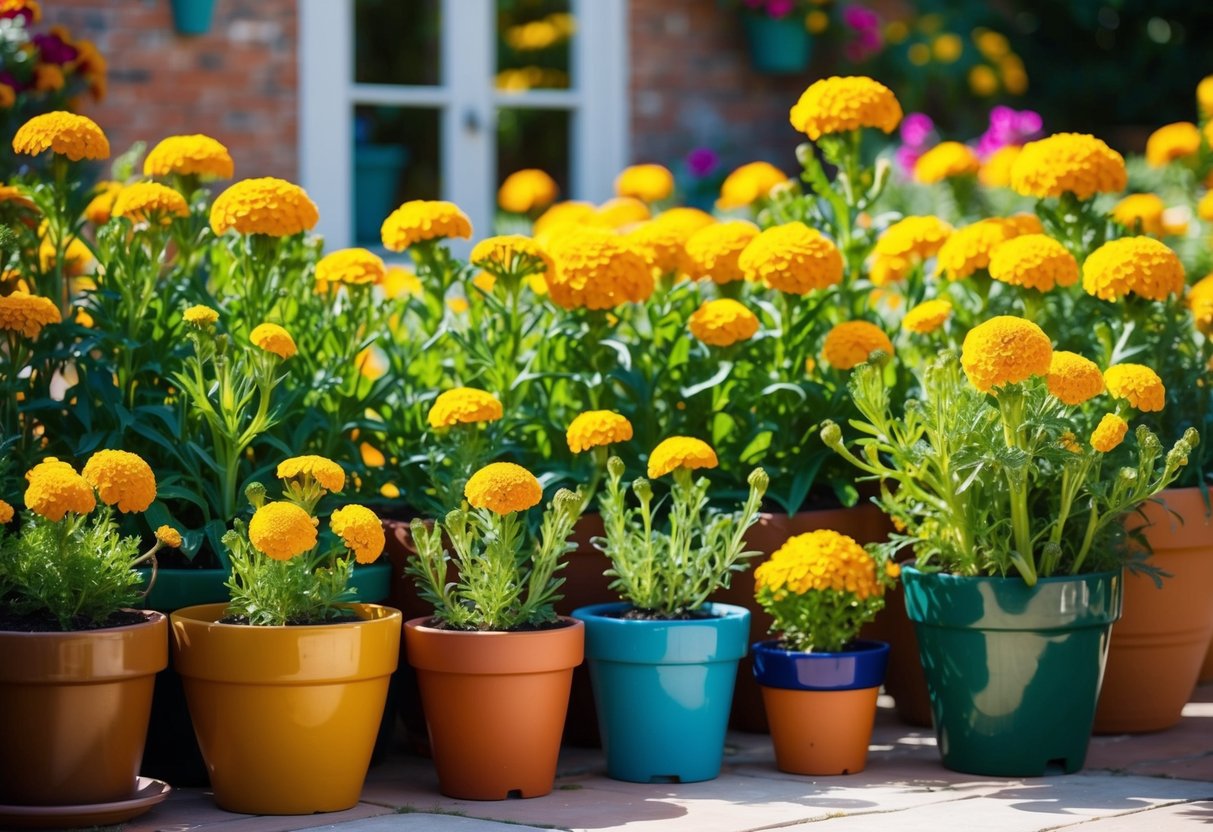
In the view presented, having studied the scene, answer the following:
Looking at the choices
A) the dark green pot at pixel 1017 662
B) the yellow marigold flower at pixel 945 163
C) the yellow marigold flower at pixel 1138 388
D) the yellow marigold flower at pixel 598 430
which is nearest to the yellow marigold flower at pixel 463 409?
the yellow marigold flower at pixel 598 430

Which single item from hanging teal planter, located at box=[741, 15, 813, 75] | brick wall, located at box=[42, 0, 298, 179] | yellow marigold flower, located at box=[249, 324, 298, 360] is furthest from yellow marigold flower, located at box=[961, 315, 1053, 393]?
hanging teal planter, located at box=[741, 15, 813, 75]

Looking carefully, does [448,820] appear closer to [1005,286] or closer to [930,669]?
[930,669]

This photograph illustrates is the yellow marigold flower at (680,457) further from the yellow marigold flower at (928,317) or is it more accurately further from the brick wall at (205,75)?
the brick wall at (205,75)

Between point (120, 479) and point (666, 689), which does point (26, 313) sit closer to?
point (120, 479)

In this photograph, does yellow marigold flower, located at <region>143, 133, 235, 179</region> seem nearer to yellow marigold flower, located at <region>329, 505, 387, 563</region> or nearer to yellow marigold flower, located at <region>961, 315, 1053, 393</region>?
yellow marigold flower, located at <region>329, 505, 387, 563</region>

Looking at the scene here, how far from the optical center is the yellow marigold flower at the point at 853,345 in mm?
3221

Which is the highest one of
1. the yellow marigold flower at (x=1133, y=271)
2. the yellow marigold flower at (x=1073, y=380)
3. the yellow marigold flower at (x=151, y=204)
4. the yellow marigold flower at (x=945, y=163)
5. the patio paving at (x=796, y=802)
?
the yellow marigold flower at (x=945, y=163)

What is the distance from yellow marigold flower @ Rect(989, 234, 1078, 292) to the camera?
3.14m

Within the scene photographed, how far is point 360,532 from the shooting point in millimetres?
2686

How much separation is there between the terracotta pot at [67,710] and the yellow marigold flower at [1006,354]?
1.26 m

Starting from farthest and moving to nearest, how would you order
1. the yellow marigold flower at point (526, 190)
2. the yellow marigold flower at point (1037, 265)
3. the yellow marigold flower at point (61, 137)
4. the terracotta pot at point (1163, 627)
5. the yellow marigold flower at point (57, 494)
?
the yellow marigold flower at point (526, 190), the terracotta pot at point (1163, 627), the yellow marigold flower at point (1037, 265), the yellow marigold flower at point (61, 137), the yellow marigold flower at point (57, 494)

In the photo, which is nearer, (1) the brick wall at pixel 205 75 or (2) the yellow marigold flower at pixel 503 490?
(2) the yellow marigold flower at pixel 503 490

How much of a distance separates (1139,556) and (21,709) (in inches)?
71.1

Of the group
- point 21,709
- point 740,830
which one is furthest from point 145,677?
point 740,830
